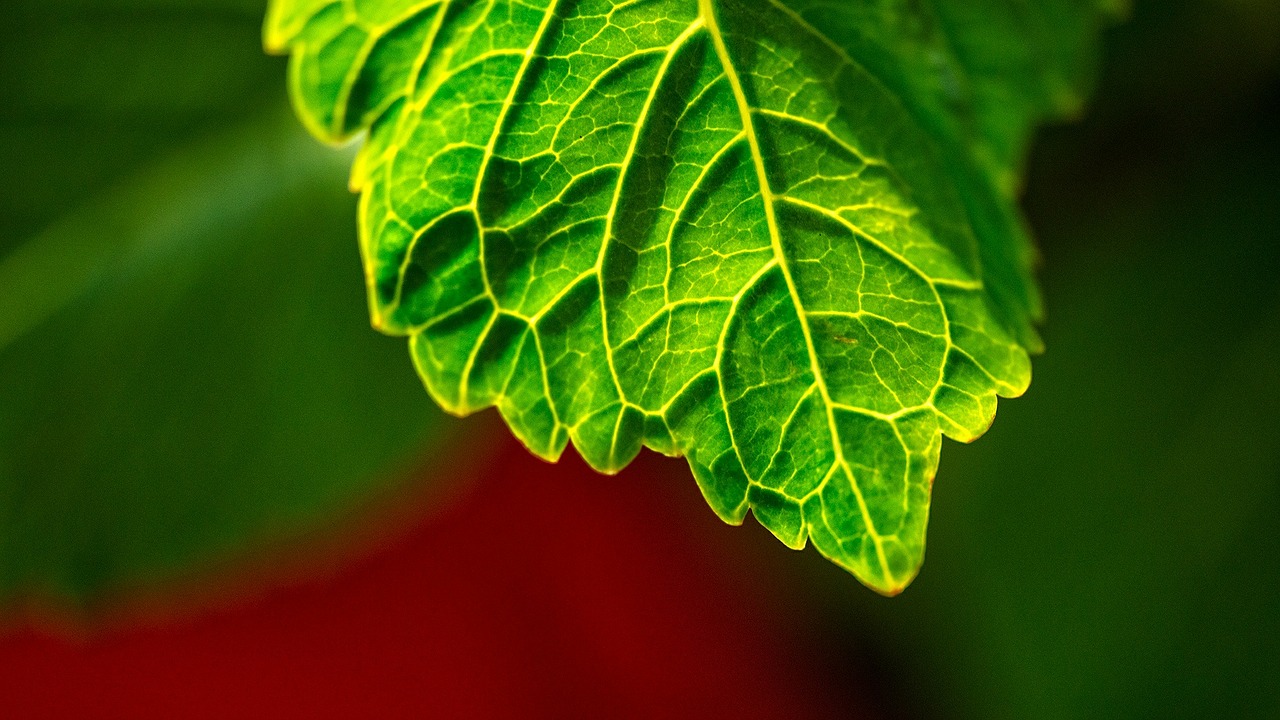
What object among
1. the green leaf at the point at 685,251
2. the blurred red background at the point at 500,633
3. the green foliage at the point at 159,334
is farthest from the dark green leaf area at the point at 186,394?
the green leaf at the point at 685,251

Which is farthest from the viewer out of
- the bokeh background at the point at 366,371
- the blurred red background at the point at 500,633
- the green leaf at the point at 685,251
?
the blurred red background at the point at 500,633

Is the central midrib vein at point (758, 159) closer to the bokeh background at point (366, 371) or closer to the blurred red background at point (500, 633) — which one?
the bokeh background at point (366, 371)

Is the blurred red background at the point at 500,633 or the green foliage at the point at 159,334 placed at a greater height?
the green foliage at the point at 159,334

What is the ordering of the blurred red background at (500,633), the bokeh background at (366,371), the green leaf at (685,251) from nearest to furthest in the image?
the green leaf at (685,251) → the bokeh background at (366,371) → the blurred red background at (500,633)

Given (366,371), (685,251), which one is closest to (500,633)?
(366,371)

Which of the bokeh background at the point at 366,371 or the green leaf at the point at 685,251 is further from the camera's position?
the bokeh background at the point at 366,371

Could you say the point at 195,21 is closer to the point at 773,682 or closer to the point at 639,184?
the point at 639,184

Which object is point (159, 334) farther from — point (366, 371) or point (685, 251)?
point (685, 251)
